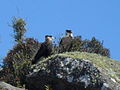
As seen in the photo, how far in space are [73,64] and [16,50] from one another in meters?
8.53

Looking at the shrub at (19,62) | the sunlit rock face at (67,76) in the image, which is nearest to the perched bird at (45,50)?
the shrub at (19,62)

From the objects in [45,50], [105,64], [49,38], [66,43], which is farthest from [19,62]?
[105,64]

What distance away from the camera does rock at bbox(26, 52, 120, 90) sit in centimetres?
2166

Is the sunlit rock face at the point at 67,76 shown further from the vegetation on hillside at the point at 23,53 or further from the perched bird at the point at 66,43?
the perched bird at the point at 66,43

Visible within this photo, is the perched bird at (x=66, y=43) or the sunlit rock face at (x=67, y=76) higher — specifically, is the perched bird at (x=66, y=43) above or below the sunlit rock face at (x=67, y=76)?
above

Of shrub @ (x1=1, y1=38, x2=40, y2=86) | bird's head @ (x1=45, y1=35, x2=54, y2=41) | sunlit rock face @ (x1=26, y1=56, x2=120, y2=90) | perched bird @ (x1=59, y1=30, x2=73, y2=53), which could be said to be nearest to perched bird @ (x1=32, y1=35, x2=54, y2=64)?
bird's head @ (x1=45, y1=35, x2=54, y2=41)

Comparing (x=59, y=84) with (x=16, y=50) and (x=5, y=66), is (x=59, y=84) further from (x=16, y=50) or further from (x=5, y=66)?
(x=16, y=50)

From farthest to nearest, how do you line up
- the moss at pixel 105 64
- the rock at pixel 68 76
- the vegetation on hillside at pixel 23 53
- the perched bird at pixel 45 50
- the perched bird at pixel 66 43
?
1. the perched bird at pixel 66 43
2. the perched bird at pixel 45 50
3. the vegetation on hillside at pixel 23 53
4. the moss at pixel 105 64
5. the rock at pixel 68 76

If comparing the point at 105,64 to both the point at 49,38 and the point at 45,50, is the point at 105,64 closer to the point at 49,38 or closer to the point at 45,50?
the point at 45,50

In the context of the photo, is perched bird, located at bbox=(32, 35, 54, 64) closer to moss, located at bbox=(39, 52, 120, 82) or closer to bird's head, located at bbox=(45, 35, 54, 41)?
bird's head, located at bbox=(45, 35, 54, 41)

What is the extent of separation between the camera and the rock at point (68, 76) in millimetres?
21656

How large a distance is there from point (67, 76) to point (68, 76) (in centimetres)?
3

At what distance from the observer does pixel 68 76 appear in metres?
22.2

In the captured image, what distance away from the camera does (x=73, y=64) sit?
22.5m
